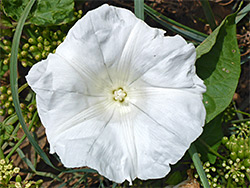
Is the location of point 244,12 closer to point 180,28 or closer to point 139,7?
point 180,28

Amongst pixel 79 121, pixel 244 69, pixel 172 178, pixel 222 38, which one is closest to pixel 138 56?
pixel 79 121

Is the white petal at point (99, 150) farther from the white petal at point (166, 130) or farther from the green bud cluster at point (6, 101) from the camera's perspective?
the green bud cluster at point (6, 101)

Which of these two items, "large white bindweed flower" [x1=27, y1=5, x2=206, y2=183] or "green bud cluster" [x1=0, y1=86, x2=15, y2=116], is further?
"green bud cluster" [x1=0, y1=86, x2=15, y2=116]

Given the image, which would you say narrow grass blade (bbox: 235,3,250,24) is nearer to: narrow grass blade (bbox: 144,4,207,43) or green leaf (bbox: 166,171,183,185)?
narrow grass blade (bbox: 144,4,207,43)

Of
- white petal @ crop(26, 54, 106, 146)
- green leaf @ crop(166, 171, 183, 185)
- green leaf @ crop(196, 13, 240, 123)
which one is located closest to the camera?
white petal @ crop(26, 54, 106, 146)

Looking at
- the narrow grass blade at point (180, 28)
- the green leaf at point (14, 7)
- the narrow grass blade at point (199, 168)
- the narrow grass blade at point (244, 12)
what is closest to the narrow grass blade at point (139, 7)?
the narrow grass blade at point (180, 28)

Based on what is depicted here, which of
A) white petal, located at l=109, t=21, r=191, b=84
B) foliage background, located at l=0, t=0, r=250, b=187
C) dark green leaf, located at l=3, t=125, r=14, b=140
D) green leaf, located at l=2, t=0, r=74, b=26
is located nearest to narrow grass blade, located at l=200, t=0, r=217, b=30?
foliage background, located at l=0, t=0, r=250, b=187

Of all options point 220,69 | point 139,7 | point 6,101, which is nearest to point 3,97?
point 6,101

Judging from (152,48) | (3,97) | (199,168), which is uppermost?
(152,48)
